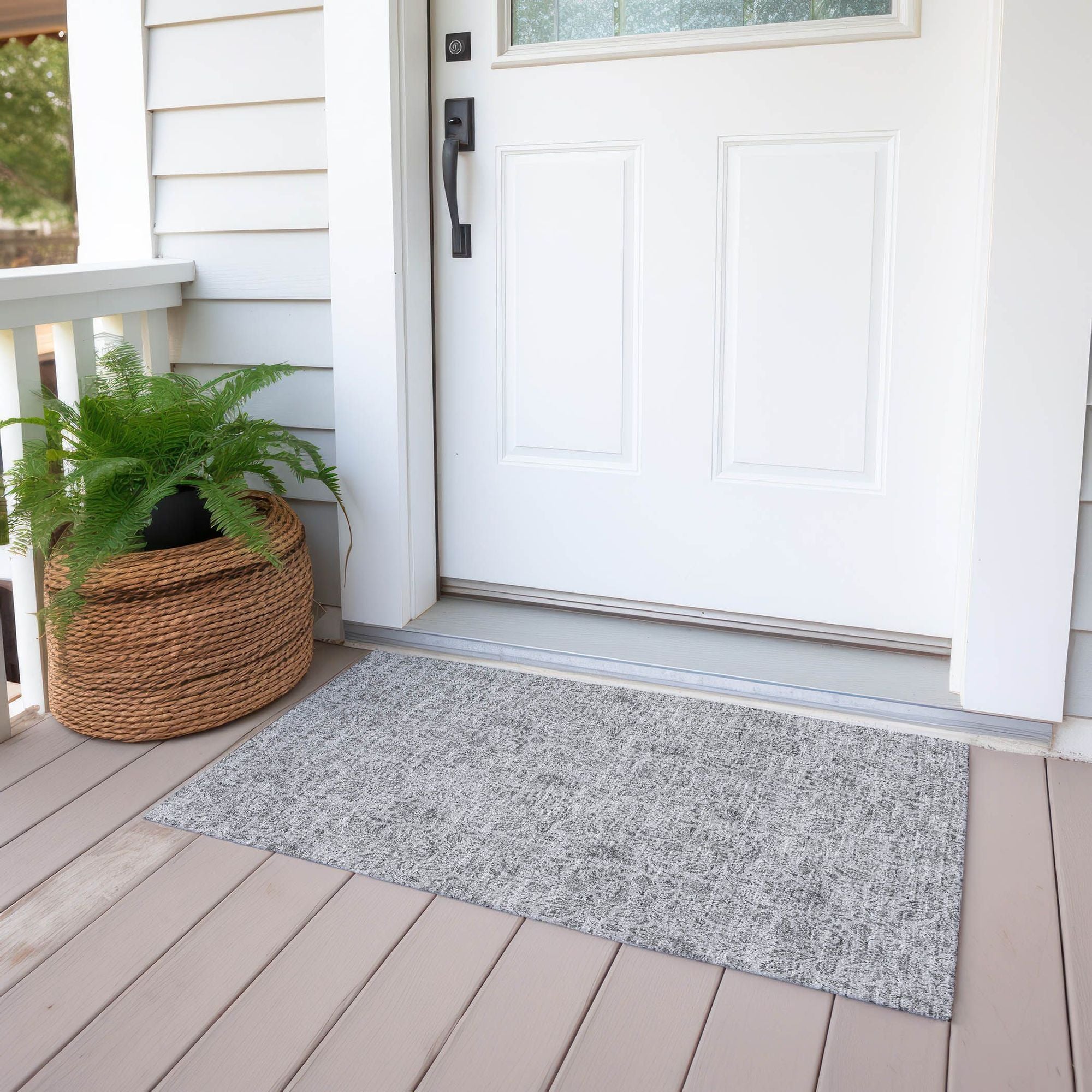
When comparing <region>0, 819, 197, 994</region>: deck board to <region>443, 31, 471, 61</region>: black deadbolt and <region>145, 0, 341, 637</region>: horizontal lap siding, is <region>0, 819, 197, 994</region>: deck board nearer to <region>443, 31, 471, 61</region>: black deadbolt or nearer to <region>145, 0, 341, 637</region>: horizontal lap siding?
<region>145, 0, 341, 637</region>: horizontal lap siding

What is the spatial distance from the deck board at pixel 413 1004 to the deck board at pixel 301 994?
0.06 feet

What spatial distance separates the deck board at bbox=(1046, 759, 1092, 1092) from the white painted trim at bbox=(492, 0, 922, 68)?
124 centimetres

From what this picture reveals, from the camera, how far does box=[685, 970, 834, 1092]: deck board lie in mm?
1075

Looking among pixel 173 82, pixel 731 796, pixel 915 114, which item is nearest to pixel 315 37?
pixel 173 82

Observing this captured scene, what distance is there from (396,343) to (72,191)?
20.9 feet

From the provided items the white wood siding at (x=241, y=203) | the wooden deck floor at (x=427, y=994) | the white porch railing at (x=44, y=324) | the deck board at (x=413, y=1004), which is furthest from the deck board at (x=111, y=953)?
the white wood siding at (x=241, y=203)

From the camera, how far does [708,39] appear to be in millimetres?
1864

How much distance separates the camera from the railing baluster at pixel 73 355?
6.52ft

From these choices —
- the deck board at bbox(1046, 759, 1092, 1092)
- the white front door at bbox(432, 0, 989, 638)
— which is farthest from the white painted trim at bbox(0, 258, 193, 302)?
the deck board at bbox(1046, 759, 1092, 1092)

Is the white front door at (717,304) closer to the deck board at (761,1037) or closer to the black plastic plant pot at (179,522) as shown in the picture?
the black plastic plant pot at (179,522)

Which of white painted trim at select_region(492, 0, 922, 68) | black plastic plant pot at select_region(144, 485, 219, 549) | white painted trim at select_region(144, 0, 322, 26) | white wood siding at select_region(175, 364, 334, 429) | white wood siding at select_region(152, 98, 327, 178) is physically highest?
white painted trim at select_region(144, 0, 322, 26)

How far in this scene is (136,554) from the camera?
1.74 m

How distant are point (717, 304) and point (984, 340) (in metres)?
0.50

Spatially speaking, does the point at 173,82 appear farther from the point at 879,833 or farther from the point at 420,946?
the point at 879,833
